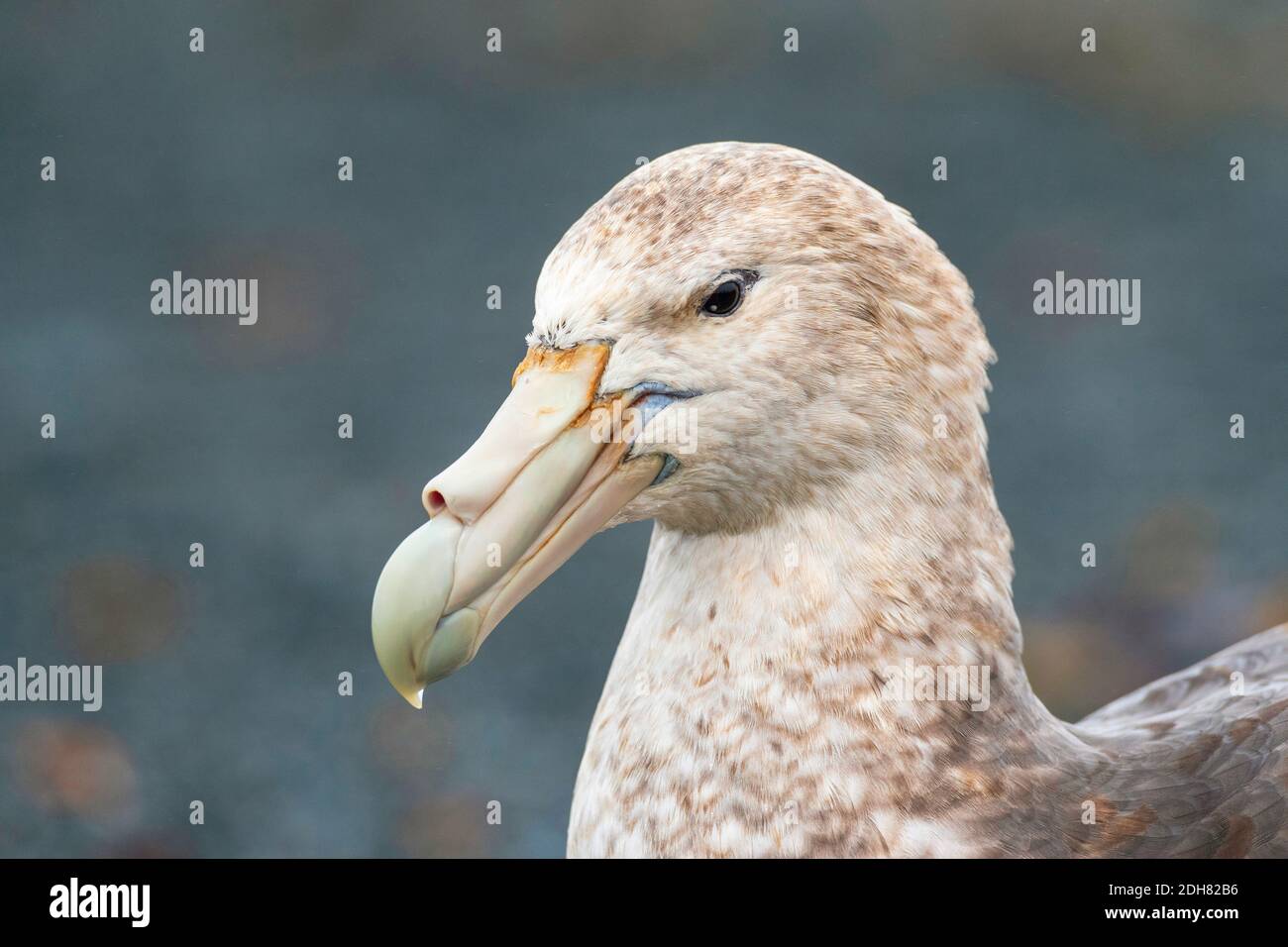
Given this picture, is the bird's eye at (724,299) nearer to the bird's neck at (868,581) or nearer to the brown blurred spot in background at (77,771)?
the bird's neck at (868,581)

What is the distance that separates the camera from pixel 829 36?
20.5ft

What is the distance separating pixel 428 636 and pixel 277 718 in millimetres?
2761

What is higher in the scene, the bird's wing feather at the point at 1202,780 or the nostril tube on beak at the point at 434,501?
the nostril tube on beak at the point at 434,501

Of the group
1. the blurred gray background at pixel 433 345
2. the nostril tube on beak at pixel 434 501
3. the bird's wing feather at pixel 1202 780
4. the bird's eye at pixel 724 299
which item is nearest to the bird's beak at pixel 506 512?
the nostril tube on beak at pixel 434 501

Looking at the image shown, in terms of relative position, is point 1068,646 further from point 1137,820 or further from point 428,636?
point 428,636

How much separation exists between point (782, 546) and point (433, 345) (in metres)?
3.38

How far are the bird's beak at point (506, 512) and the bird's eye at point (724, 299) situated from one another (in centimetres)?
14

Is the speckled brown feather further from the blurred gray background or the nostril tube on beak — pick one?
the blurred gray background

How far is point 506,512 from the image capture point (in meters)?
2.08

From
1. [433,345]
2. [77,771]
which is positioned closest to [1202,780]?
[77,771]

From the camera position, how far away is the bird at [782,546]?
2.11 meters

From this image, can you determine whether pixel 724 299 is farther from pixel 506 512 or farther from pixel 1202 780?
pixel 1202 780

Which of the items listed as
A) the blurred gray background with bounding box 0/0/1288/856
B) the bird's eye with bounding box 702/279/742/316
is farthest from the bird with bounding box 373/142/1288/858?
the blurred gray background with bounding box 0/0/1288/856
